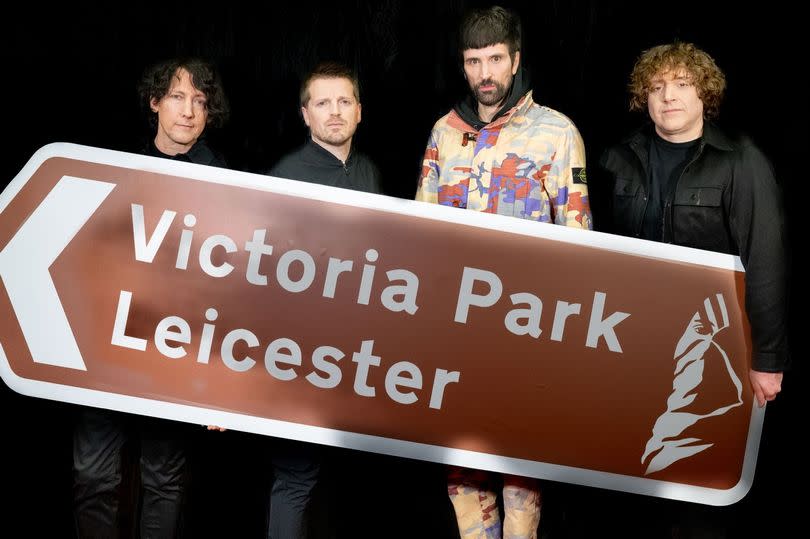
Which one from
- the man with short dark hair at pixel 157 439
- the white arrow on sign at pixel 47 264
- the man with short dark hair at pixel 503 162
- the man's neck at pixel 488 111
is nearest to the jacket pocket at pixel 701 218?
the man with short dark hair at pixel 503 162

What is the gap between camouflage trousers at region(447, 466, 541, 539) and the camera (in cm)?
213

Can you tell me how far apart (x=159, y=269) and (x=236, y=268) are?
176 mm

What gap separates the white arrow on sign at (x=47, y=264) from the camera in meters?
1.99

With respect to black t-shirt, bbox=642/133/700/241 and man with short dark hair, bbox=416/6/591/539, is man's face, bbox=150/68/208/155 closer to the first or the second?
man with short dark hair, bbox=416/6/591/539

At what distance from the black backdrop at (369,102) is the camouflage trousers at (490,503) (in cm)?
51

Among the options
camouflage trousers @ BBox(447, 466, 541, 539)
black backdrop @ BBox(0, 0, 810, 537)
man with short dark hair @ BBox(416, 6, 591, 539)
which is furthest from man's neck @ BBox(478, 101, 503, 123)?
camouflage trousers @ BBox(447, 466, 541, 539)

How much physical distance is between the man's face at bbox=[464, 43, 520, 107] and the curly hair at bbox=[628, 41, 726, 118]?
0.32 metres

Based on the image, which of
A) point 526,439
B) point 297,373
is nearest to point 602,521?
point 526,439

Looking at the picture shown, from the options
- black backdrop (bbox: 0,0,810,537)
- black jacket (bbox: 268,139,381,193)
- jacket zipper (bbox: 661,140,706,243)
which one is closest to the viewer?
jacket zipper (bbox: 661,140,706,243)

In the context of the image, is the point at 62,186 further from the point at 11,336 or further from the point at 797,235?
the point at 797,235

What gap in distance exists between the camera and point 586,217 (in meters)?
2.09

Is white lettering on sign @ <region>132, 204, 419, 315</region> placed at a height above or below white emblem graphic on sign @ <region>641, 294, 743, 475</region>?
above

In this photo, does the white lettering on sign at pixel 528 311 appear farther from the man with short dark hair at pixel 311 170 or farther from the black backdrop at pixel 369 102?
the black backdrop at pixel 369 102

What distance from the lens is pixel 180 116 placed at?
2213mm
